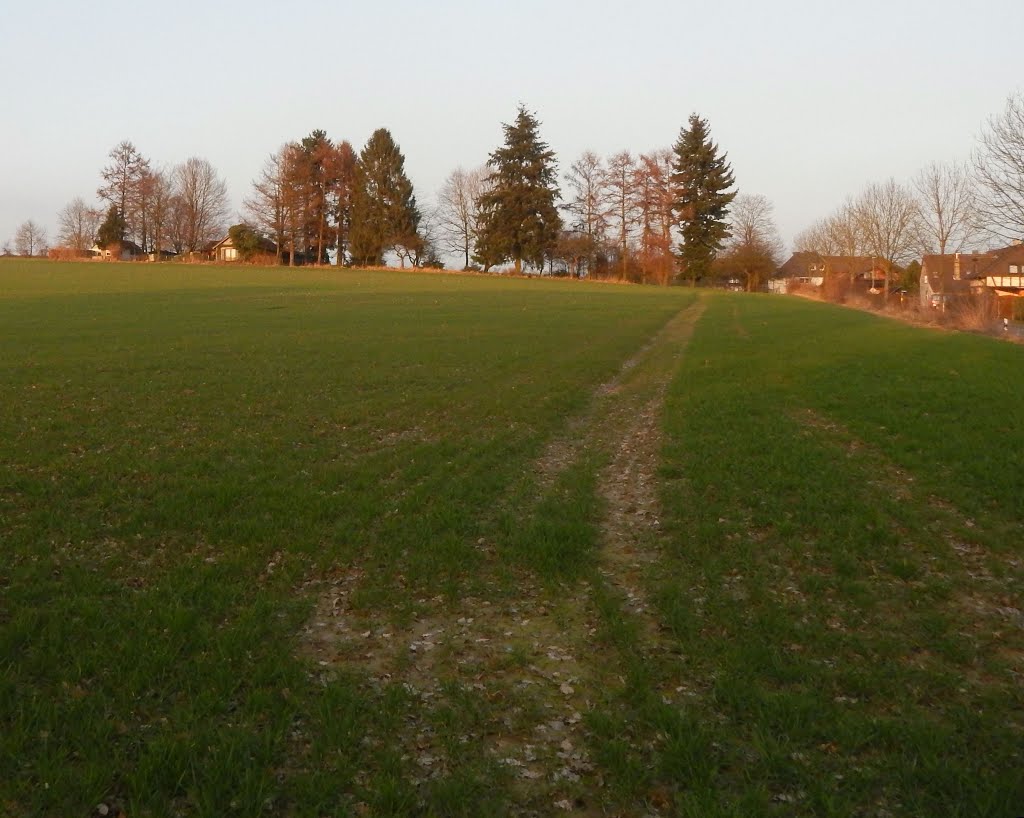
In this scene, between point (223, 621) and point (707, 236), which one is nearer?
point (223, 621)

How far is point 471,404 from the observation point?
14656 mm

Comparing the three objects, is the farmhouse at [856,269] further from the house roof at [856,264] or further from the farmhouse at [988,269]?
the farmhouse at [988,269]

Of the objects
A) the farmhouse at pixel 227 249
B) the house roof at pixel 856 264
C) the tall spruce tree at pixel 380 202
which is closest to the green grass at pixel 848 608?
the house roof at pixel 856 264

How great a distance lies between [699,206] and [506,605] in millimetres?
79474

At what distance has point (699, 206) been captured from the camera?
262 ft

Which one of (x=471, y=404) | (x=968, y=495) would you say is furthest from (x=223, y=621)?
(x=471, y=404)

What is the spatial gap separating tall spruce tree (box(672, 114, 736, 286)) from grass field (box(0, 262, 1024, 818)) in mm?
68406

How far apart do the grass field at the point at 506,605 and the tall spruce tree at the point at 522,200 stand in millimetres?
64103

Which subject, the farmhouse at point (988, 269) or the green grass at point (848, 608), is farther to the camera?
the farmhouse at point (988, 269)

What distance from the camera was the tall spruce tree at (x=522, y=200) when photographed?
7594cm

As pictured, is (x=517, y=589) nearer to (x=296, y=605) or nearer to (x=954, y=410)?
(x=296, y=605)

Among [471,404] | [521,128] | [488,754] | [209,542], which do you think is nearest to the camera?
[488,754]

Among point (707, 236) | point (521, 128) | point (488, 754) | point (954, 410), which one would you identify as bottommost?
point (488, 754)

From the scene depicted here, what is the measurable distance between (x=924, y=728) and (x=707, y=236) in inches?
3175
